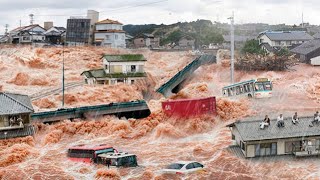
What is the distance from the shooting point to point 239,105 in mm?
36625

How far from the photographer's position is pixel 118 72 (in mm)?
47594

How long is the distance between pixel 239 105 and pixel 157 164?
12264mm

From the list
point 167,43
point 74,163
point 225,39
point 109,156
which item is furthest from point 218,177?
point 167,43

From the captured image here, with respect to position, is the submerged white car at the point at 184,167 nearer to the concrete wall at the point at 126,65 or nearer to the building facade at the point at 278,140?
the building facade at the point at 278,140

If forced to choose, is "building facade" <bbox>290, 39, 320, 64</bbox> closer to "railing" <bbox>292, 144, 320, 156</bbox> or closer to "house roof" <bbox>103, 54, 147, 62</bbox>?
"house roof" <bbox>103, 54, 147, 62</bbox>

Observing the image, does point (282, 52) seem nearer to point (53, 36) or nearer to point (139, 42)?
point (139, 42)

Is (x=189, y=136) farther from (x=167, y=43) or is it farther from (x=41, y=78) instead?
(x=167, y=43)

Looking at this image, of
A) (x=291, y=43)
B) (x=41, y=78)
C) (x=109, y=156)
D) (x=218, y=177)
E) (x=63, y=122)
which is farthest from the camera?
(x=291, y=43)

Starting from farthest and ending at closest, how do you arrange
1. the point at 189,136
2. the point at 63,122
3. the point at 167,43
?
the point at 167,43
the point at 63,122
the point at 189,136

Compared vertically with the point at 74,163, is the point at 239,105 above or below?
above

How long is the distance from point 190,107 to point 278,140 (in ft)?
30.4

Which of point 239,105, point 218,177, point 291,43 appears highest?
point 291,43

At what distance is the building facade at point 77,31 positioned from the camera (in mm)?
64062

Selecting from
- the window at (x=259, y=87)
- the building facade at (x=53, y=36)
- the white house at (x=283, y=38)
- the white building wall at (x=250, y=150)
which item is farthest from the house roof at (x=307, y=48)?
the building facade at (x=53, y=36)
